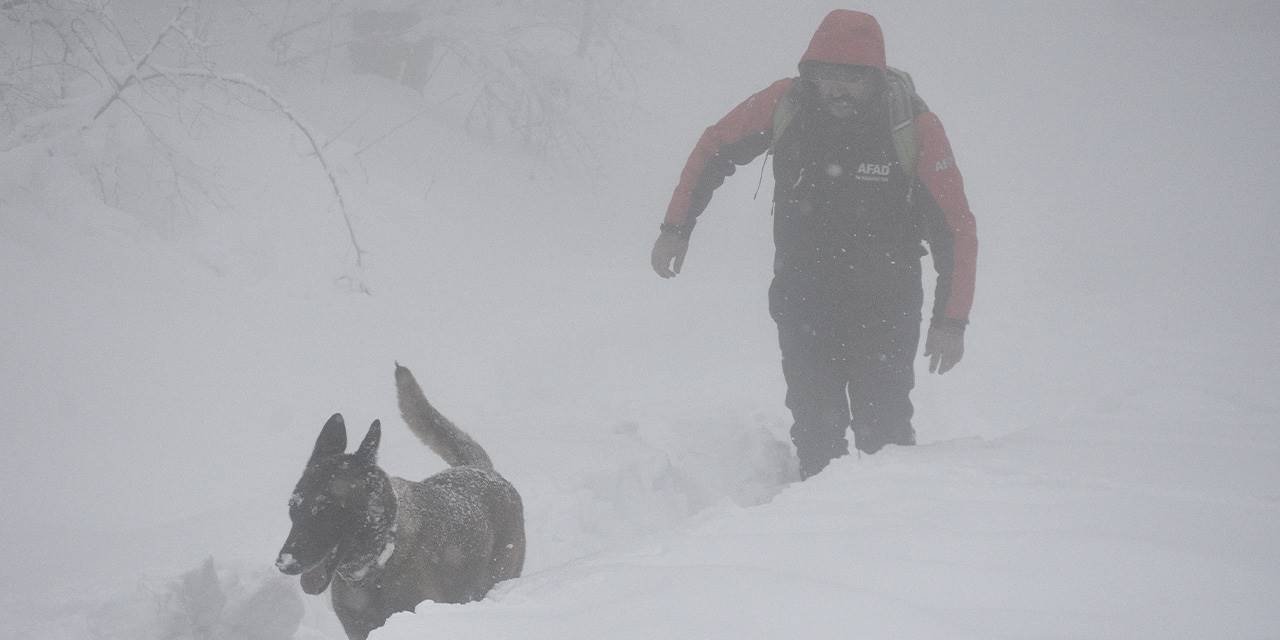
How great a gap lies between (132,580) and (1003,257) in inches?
432

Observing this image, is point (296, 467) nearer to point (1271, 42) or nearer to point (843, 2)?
Result: point (843, 2)

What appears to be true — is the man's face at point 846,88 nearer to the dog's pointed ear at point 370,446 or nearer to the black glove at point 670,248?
the black glove at point 670,248

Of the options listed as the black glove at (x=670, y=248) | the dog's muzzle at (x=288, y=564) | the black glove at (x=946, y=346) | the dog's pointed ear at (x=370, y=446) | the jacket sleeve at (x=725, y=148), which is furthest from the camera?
the black glove at (x=670, y=248)

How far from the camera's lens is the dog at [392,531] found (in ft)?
6.95

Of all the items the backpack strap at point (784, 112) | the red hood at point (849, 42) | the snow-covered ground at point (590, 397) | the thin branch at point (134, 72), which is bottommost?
the snow-covered ground at point (590, 397)

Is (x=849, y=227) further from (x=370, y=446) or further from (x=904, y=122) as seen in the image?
(x=370, y=446)

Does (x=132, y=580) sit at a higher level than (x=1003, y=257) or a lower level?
lower

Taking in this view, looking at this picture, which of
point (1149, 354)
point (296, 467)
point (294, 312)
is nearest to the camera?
point (296, 467)

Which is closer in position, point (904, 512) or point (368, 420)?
point (904, 512)

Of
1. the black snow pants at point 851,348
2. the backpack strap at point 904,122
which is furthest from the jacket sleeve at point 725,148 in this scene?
the black snow pants at point 851,348

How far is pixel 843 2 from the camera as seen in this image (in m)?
23.8

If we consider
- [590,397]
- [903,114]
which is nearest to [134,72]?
[590,397]

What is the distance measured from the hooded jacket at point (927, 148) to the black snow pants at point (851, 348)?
0.16m

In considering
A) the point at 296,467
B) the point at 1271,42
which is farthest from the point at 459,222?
the point at 1271,42
